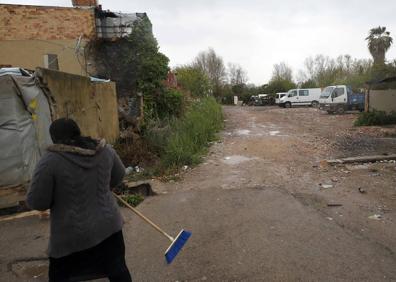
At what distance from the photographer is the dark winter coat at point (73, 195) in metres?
2.33

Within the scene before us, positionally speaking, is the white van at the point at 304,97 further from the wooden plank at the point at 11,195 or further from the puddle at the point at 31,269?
the puddle at the point at 31,269

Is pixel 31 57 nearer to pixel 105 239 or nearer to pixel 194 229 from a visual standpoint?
pixel 194 229

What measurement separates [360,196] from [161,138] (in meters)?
5.09

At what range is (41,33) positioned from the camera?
1255 centimetres

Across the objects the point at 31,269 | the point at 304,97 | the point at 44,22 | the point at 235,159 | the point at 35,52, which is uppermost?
the point at 44,22

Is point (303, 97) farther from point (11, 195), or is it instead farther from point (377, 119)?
point (11, 195)

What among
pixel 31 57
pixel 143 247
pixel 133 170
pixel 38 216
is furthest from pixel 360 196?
pixel 31 57

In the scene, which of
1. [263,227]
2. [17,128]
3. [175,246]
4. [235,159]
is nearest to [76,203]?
[175,246]

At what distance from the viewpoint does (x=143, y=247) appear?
14.1ft

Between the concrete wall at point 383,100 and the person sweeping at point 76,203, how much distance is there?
748 inches

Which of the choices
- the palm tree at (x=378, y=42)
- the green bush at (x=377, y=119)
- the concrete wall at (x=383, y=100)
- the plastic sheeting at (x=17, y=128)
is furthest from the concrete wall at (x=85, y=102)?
the palm tree at (x=378, y=42)

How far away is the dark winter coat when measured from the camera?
233cm

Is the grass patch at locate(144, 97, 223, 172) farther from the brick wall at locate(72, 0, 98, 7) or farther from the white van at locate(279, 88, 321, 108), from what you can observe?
the white van at locate(279, 88, 321, 108)

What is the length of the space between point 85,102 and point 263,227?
5679 millimetres
